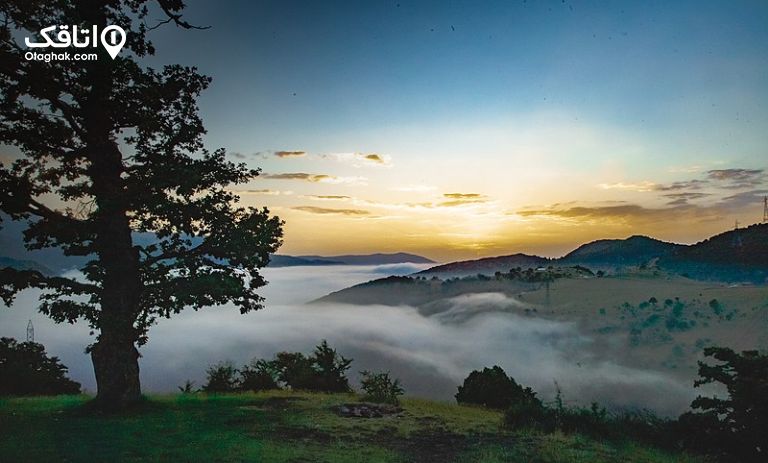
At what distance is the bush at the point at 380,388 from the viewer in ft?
73.2

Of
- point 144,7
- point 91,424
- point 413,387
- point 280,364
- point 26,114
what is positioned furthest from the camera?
point 413,387

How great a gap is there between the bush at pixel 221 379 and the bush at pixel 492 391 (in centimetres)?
1297

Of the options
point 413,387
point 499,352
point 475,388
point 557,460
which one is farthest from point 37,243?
point 499,352

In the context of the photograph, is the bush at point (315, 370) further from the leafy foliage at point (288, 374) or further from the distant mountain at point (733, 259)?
the distant mountain at point (733, 259)

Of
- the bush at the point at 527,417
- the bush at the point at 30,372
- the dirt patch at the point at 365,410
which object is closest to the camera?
the bush at the point at 527,417

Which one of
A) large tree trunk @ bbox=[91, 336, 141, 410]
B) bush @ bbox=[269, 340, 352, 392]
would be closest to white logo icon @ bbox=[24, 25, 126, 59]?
large tree trunk @ bbox=[91, 336, 141, 410]

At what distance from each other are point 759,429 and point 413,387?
149 m

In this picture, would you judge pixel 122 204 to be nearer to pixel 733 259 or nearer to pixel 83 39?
pixel 83 39

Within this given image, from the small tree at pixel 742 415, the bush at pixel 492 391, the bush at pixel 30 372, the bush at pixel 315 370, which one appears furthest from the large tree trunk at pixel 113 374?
the small tree at pixel 742 415

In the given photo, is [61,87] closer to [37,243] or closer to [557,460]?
[37,243]

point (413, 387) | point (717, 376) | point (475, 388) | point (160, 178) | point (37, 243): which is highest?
point (160, 178)

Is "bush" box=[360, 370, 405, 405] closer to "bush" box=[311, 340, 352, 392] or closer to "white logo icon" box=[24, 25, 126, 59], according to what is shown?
"bush" box=[311, 340, 352, 392]

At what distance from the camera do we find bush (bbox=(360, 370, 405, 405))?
22.3 meters

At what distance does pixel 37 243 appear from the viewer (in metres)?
18.7
